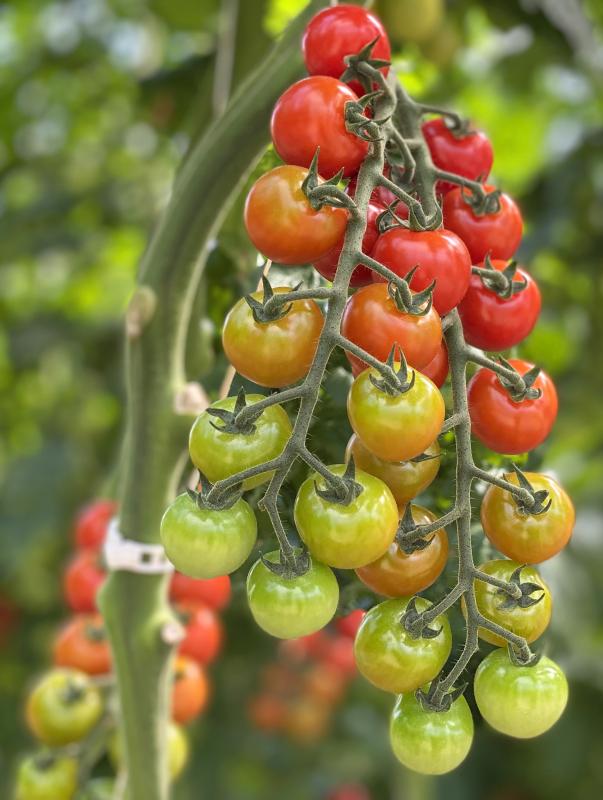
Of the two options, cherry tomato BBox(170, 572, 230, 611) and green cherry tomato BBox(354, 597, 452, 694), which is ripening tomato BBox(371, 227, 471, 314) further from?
cherry tomato BBox(170, 572, 230, 611)

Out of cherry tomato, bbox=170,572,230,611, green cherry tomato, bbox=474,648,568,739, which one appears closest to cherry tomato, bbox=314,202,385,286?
green cherry tomato, bbox=474,648,568,739

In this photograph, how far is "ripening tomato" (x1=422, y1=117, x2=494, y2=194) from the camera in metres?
0.70

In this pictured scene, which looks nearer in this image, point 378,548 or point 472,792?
Answer: point 378,548

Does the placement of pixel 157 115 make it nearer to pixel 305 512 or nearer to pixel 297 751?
pixel 305 512

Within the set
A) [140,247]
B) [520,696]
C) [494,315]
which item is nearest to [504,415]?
[494,315]

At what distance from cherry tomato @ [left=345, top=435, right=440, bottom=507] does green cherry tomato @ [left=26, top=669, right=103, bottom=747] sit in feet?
2.06

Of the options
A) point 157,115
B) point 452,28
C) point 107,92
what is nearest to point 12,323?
point 107,92

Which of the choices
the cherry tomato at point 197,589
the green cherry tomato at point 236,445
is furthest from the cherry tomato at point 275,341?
the cherry tomato at point 197,589

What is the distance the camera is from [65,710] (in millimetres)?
1062

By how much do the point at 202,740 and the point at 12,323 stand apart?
120 centimetres

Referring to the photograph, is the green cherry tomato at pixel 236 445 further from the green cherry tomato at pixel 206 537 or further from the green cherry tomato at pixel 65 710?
the green cherry tomato at pixel 65 710

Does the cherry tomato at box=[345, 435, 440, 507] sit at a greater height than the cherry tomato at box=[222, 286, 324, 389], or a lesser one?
lesser

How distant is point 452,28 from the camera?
1803mm

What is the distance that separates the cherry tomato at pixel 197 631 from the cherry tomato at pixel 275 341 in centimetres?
60
